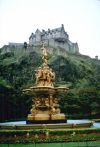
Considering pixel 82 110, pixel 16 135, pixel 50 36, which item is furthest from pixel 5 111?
pixel 50 36

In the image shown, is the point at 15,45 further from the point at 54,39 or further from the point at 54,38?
the point at 54,38

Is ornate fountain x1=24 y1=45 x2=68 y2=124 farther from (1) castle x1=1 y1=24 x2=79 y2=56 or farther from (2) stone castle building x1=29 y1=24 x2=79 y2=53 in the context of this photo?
(2) stone castle building x1=29 y1=24 x2=79 y2=53

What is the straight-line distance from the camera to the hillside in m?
28.8

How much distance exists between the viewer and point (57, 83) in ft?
133

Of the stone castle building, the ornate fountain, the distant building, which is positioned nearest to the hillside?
the distant building

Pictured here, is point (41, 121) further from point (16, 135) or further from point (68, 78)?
point (68, 78)

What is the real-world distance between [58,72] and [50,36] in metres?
22.7

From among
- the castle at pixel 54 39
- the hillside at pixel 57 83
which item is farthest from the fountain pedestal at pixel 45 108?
the castle at pixel 54 39

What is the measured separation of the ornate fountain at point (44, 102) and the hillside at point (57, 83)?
378 inches

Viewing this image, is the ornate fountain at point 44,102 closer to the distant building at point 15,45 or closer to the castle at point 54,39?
the distant building at point 15,45

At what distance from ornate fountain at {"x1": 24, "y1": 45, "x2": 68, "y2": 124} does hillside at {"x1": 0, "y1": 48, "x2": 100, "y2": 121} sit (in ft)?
31.5

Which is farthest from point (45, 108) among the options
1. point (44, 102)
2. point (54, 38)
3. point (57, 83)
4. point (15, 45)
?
point (54, 38)

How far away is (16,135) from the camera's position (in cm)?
1295

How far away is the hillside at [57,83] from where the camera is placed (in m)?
28.8
